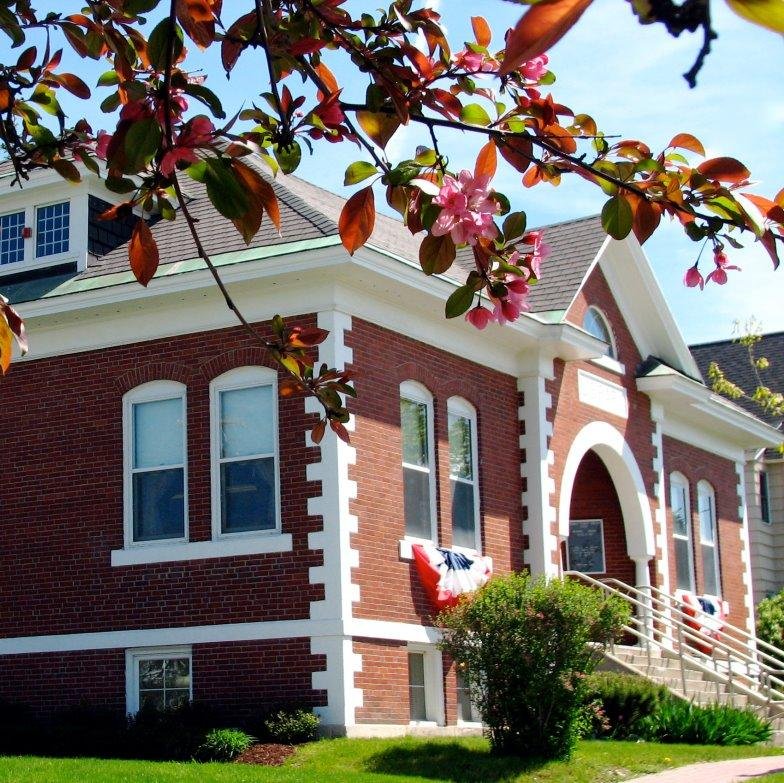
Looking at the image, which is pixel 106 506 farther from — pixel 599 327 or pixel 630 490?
pixel 630 490

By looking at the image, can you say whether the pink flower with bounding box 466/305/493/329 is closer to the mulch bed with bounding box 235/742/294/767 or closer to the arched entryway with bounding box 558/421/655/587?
the mulch bed with bounding box 235/742/294/767

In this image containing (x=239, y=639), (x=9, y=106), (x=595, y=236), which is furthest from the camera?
(x=595, y=236)

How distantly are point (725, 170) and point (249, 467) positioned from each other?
1319cm

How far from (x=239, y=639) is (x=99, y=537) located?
98.5 inches

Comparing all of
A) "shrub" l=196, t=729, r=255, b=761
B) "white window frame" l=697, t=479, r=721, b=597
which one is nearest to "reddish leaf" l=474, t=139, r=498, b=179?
"shrub" l=196, t=729, r=255, b=761

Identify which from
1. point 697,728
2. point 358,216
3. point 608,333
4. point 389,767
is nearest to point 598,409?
point 608,333

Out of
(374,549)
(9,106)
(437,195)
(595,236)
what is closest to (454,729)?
(374,549)

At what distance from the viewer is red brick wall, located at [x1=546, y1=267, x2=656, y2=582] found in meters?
20.5

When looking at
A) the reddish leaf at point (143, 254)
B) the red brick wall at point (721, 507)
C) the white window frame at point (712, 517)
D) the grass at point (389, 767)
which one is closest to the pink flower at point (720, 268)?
the reddish leaf at point (143, 254)

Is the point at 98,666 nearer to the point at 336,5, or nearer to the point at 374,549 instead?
the point at 374,549

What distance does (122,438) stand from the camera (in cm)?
1750

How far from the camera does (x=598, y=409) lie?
71.4 ft

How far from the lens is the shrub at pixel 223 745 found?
1438cm

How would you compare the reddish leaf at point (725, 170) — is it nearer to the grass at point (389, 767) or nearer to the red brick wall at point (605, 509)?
the grass at point (389, 767)
